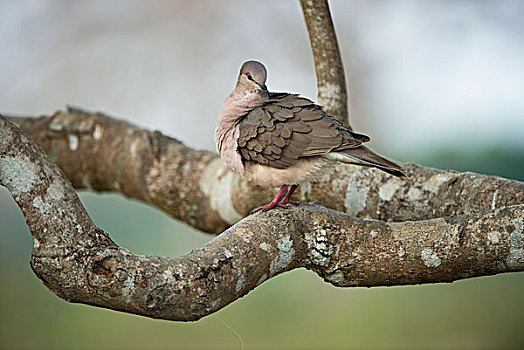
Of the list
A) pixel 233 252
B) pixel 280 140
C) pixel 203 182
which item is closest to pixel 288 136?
pixel 280 140

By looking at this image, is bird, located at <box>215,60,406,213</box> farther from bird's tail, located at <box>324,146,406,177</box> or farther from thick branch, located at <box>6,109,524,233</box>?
thick branch, located at <box>6,109,524,233</box>

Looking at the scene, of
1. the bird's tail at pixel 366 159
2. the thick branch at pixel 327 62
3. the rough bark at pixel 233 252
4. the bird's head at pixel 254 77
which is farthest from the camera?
the thick branch at pixel 327 62

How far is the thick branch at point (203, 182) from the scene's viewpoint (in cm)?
207

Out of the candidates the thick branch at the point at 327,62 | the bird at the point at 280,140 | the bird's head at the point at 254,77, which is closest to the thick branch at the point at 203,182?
the thick branch at the point at 327,62

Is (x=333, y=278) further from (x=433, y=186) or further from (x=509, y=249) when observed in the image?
(x=433, y=186)

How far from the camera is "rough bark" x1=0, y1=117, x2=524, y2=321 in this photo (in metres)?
1.29

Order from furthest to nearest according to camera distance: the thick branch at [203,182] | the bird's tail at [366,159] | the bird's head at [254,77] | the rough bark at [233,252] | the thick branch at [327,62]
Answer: the thick branch at [327,62] → the thick branch at [203,182] → the bird's head at [254,77] → the bird's tail at [366,159] → the rough bark at [233,252]

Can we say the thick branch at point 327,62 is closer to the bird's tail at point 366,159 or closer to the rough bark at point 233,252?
the bird's tail at point 366,159

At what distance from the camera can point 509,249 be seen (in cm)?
151

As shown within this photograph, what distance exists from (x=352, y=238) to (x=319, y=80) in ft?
3.59

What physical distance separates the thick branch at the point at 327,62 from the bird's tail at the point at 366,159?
724 mm

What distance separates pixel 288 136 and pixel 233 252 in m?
0.49

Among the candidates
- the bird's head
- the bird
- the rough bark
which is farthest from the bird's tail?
the bird's head

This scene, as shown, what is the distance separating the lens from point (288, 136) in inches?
69.8
